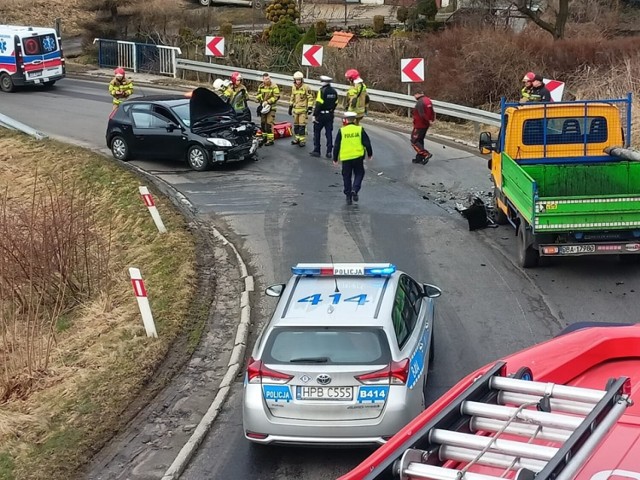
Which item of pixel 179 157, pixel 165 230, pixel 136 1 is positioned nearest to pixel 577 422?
pixel 165 230

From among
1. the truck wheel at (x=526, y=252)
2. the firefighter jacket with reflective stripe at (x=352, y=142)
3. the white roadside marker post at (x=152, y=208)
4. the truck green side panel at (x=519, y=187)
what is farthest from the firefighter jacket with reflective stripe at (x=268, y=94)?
the truck wheel at (x=526, y=252)

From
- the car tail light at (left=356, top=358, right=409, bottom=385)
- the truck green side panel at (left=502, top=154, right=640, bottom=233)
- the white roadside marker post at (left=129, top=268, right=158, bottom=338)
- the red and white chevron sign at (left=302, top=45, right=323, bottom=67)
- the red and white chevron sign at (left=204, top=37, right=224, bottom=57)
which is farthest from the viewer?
the red and white chevron sign at (left=204, top=37, right=224, bottom=57)

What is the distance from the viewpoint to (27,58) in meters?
30.7

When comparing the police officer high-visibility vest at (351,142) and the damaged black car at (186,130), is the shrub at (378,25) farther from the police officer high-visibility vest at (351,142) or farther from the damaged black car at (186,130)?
the police officer high-visibility vest at (351,142)

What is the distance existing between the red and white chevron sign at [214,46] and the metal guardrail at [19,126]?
713 cm

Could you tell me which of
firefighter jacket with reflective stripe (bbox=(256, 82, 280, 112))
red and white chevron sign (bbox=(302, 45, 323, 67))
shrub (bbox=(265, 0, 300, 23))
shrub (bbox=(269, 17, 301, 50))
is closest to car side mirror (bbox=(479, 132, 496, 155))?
firefighter jacket with reflective stripe (bbox=(256, 82, 280, 112))

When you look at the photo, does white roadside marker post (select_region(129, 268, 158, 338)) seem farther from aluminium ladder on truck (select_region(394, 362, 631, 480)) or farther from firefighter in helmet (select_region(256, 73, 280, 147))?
firefighter in helmet (select_region(256, 73, 280, 147))

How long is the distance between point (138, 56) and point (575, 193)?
2339 centimetres

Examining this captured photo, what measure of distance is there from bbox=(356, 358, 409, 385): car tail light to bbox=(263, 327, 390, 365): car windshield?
0.09m

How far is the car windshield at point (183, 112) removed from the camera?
1983 centimetres

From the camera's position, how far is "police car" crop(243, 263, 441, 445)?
25.3 feet

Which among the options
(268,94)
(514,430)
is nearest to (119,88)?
(268,94)

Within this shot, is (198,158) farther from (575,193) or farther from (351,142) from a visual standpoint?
(575,193)

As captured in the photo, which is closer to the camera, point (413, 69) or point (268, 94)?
point (268, 94)
